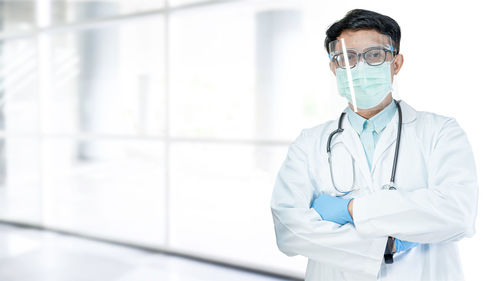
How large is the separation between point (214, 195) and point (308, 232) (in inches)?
71.6

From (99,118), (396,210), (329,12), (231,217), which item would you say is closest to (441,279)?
(396,210)

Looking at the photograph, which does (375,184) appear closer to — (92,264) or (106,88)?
(92,264)

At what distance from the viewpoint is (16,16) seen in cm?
368

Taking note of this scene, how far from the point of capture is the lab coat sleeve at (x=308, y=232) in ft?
2.98

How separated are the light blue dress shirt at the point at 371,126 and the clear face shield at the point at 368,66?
46 millimetres

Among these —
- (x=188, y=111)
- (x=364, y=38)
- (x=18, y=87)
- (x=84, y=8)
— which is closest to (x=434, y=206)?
(x=364, y=38)

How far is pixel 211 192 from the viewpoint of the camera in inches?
107

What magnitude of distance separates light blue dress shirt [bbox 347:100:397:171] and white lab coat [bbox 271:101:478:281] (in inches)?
1.0

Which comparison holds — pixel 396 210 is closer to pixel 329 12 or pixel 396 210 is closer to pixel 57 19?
pixel 329 12

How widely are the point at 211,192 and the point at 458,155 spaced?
2029 millimetres

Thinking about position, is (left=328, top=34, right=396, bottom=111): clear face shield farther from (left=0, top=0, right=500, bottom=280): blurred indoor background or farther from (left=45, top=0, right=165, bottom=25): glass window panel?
(left=45, top=0, right=165, bottom=25): glass window panel

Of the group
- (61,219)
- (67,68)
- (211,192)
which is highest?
(67,68)

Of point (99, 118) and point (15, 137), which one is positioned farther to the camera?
point (99, 118)

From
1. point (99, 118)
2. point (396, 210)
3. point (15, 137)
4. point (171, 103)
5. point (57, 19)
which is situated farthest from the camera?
point (99, 118)
